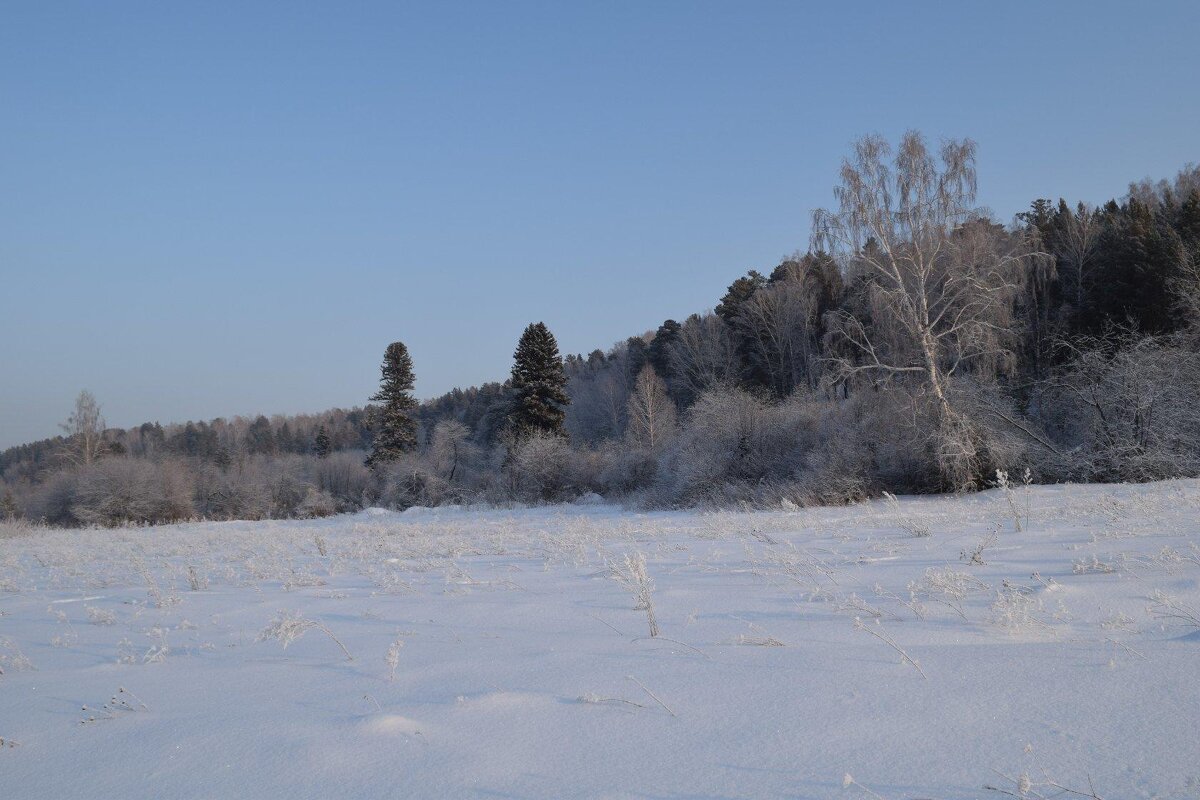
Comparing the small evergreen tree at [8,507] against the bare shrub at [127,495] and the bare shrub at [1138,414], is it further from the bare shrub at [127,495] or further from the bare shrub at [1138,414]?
the bare shrub at [1138,414]

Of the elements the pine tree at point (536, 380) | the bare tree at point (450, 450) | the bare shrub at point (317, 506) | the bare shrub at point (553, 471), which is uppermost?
the pine tree at point (536, 380)

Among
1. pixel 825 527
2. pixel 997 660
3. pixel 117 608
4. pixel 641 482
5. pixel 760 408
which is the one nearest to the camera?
pixel 997 660

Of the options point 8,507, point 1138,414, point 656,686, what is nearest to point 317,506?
point 8,507

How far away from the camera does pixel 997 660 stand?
3.06m

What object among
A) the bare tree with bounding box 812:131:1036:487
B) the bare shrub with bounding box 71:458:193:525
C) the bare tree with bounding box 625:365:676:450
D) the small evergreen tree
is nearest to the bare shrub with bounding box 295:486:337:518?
the bare shrub with bounding box 71:458:193:525

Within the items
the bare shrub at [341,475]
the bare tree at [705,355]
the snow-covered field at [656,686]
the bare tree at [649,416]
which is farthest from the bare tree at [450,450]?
the snow-covered field at [656,686]

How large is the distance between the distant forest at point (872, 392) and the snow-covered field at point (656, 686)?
3.14 m

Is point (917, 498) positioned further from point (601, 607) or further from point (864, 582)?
point (601, 607)

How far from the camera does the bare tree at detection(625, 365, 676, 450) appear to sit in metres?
38.2

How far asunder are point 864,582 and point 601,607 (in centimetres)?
222

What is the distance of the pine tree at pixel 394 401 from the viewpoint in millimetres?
46281

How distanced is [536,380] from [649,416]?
280 inches

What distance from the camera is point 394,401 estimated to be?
46719 mm

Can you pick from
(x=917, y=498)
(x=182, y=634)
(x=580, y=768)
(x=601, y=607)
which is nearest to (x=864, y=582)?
(x=601, y=607)
